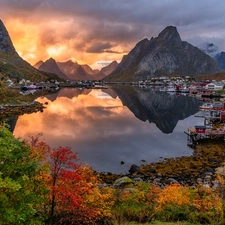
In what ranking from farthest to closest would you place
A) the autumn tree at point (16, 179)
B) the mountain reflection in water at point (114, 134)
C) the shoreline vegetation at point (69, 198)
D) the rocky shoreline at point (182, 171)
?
1. the mountain reflection in water at point (114, 134)
2. the rocky shoreline at point (182, 171)
3. the shoreline vegetation at point (69, 198)
4. the autumn tree at point (16, 179)

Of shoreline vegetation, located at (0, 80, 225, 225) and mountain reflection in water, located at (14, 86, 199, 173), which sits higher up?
mountain reflection in water, located at (14, 86, 199, 173)

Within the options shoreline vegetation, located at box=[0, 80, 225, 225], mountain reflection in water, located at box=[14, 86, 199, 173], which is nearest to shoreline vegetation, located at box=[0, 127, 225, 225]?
shoreline vegetation, located at box=[0, 80, 225, 225]

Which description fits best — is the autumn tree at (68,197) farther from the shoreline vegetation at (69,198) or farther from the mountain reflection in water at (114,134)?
the mountain reflection in water at (114,134)

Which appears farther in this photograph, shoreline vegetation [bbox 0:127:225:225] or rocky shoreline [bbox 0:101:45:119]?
rocky shoreline [bbox 0:101:45:119]

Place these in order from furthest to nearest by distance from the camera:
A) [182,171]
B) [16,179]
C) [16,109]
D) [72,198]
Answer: [16,109], [182,171], [72,198], [16,179]

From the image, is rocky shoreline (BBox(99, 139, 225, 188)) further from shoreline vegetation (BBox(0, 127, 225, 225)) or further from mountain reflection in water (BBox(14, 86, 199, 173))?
shoreline vegetation (BBox(0, 127, 225, 225))

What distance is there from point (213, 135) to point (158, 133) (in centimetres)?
1498

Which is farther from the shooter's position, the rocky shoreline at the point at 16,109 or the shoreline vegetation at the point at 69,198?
the rocky shoreline at the point at 16,109

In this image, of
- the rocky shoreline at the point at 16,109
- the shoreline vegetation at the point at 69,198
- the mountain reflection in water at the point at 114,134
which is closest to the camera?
the shoreline vegetation at the point at 69,198

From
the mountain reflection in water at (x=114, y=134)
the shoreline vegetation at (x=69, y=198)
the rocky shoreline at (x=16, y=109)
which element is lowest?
the shoreline vegetation at (x=69, y=198)

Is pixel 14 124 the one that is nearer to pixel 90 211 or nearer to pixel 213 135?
pixel 213 135

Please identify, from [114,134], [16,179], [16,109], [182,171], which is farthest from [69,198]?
[16,109]

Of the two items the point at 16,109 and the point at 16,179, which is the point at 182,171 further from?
the point at 16,109

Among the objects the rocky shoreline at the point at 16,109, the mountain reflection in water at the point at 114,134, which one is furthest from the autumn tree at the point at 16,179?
the rocky shoreline at the point at 16,109
